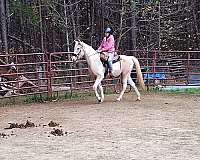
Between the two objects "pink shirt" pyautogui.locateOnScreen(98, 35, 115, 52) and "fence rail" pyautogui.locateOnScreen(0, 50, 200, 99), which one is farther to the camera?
"fence rail" pyautogui.locateOnScreen(0, 50, 200, 99)

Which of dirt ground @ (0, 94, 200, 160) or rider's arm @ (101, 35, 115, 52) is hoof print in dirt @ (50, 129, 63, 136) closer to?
dirt ground @ (0, 94, 200, 160)

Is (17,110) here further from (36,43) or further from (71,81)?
(36,43)

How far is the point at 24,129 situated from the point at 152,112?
3210 mm

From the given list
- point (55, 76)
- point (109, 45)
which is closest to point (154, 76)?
point (55, 76)

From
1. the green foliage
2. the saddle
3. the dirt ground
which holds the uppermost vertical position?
the green foliage

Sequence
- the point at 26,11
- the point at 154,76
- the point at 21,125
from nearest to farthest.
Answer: the point at 21,125
the point at 154,76
the point at 26,11

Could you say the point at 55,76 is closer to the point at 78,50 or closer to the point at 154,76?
the point at 78,50

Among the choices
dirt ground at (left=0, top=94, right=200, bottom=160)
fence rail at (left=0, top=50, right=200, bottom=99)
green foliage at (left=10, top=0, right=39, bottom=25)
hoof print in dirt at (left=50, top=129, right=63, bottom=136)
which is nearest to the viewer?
dirt ground at (left=0, top=94, right=200, bottom=160)

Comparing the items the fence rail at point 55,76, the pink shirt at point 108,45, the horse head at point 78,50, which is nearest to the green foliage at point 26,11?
the fence rail at point 55,76

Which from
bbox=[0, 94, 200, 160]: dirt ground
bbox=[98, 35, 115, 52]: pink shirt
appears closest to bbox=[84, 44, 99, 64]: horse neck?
bbox=[98, 35, 115, 52]: pink shirt

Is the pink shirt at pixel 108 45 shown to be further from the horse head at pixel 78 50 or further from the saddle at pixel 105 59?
the horse head at pixel 78 50

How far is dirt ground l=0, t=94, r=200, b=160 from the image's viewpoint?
6.45 m

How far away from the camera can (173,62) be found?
1767 centimetres

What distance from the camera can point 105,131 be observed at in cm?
816
